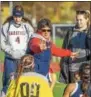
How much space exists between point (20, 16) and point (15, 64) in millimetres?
684

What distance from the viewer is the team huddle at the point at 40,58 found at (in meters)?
7.04

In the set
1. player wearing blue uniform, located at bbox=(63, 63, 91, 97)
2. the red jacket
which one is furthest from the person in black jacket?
player wearing blue uniform, located at bbox=(63, 63, 91, 97)

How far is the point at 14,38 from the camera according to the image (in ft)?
27.1

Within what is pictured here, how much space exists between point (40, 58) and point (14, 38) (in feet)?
3.01

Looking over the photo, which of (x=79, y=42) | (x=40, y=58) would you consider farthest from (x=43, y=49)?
(x=79, y=42)

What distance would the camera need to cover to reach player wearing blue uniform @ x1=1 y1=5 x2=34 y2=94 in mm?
8195

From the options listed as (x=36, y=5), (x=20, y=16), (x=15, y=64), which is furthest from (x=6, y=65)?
(x=36, y=5)

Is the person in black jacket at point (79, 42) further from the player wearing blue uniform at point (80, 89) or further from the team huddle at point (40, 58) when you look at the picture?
the player wearing blue uniform at point (80, 89)

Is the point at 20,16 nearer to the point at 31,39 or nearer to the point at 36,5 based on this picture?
the point at 31,39

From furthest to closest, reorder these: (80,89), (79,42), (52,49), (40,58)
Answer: (79,42), (52,49), (40,58), (80,89)

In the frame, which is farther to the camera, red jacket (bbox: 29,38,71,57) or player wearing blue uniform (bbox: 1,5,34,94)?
player wearing blue uniform (bbox: 1,5,34,94)

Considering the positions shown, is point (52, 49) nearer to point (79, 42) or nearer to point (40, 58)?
point (40, 58)

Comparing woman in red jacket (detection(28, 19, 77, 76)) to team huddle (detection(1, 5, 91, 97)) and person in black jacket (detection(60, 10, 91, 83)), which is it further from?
person in black jacket (detection(60, 10, 91, 83))

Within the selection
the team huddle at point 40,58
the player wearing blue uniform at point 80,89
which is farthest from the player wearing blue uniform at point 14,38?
the player wearing blue uniform at point 80,89
